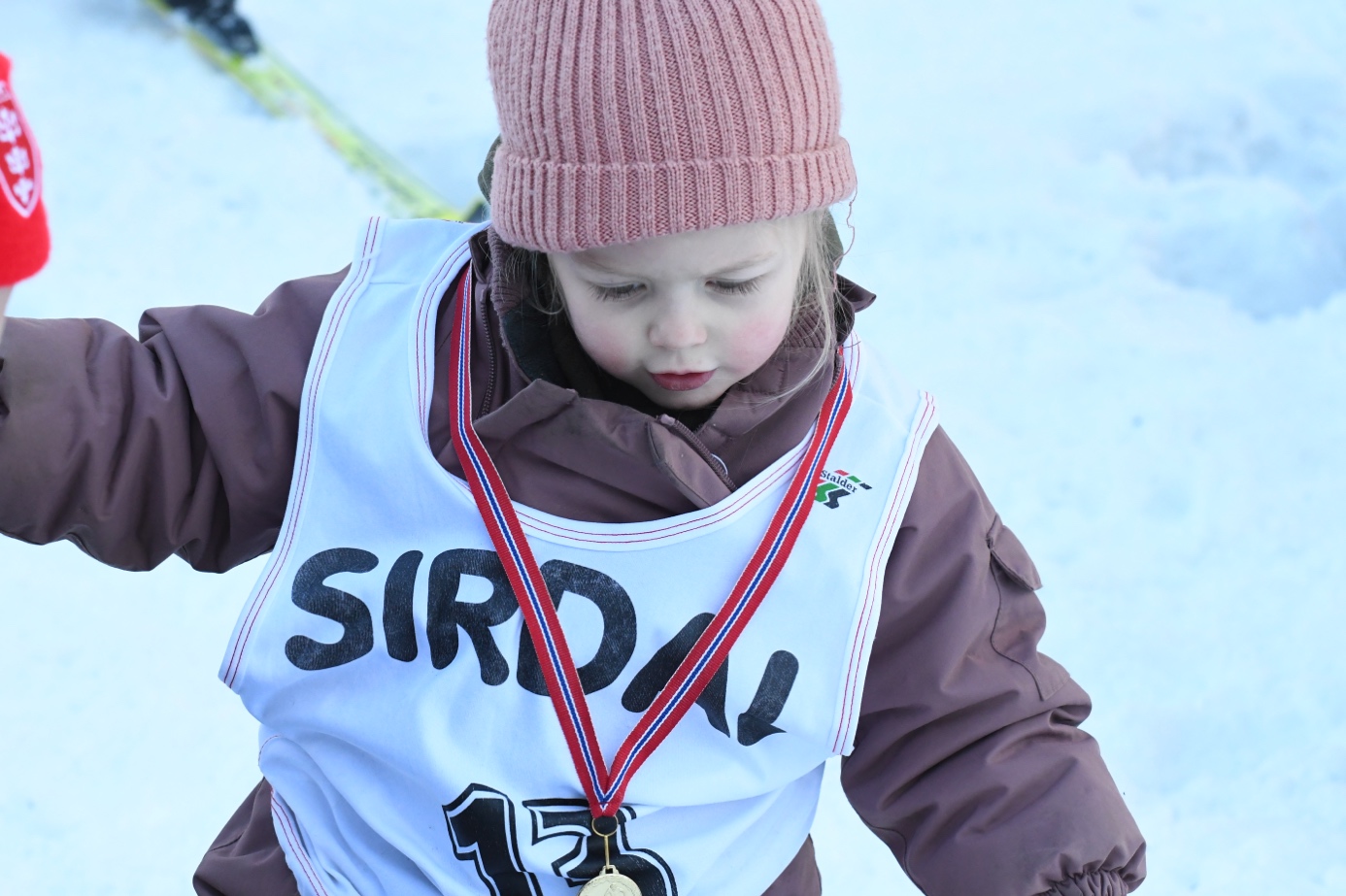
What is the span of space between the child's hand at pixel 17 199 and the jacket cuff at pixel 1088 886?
3.12ft

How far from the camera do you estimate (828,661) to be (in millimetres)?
1174

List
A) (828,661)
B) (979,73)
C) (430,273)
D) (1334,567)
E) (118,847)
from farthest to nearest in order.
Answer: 1. (979,73)
2. (1334,567)
3. (118,847)
4. (430,273)
5. (828,661)

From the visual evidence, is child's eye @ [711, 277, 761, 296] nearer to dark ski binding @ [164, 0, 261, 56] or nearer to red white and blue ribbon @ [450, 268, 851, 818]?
red white and blue ribbon @ [450, 268, 851, 818]

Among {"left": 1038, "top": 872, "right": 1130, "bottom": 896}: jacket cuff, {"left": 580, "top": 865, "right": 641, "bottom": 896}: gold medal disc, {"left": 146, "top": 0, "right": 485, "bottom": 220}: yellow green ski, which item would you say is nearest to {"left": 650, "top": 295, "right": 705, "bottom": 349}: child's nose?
{"left": 580, "top": 865, "right": 641, "bottom": 896}: gold medal disc

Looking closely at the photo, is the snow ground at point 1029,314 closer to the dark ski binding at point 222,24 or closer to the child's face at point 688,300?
the dark ski binding at point 222,24

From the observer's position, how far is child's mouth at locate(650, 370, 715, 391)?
1140 millimetres

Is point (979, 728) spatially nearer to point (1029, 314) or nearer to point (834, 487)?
point (834, 487)

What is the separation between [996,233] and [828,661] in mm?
1589

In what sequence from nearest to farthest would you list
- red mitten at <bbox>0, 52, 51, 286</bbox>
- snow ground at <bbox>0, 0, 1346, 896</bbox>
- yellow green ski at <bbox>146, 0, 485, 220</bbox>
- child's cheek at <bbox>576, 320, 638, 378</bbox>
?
red mitten at <bbox>0, 52, 51, 286</bbox>
child's cheek at <bbox>576, 320, 638, 378</bbox>
snow ground at <bbox>0, 0, 1346, 896</bbox>
yellow green ski at <bbox>146, 0, 485, 220</bbox>

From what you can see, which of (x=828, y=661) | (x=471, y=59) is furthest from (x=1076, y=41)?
(x=828, y=661)

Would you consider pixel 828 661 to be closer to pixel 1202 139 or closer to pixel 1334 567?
pixel 1334 567

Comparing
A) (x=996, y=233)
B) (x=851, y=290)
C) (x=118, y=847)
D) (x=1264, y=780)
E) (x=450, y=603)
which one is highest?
(x=851, y=290)

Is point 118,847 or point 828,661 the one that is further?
point 118,847

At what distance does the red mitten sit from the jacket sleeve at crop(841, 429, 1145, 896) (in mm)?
724
